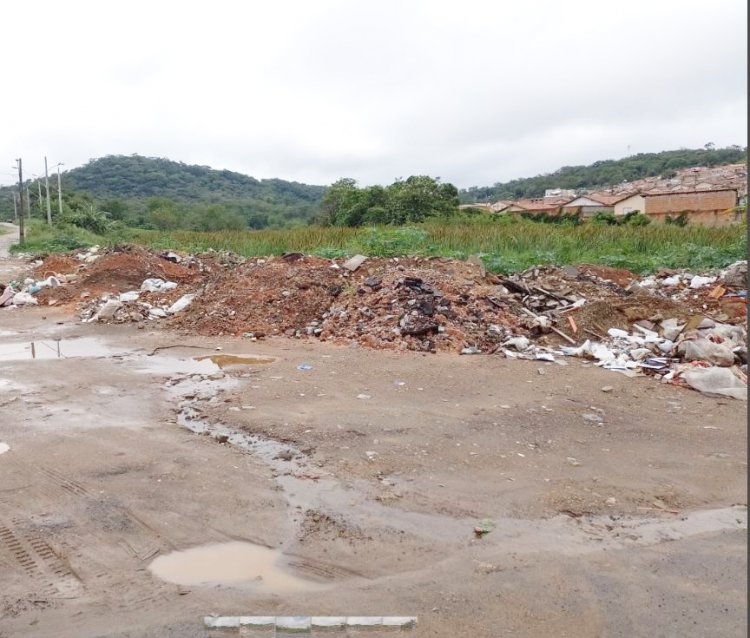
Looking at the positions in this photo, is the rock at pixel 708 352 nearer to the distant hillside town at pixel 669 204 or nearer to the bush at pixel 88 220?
the distant hillside town at pixel 669 204

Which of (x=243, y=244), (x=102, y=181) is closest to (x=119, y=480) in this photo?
(x=243, y=244)

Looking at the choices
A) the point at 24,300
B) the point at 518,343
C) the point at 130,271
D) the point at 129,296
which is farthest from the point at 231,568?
the point at 130,271

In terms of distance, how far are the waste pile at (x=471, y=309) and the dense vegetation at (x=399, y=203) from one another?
66.7 ft

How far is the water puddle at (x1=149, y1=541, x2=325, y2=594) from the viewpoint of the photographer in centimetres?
303

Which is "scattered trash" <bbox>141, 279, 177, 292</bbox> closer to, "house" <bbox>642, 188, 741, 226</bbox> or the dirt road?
the dirt road

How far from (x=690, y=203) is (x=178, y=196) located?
64.4 m

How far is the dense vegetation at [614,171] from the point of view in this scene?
75375 mm

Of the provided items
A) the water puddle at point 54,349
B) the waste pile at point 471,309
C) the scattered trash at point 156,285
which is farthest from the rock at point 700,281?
the scattered trash at point 156,285

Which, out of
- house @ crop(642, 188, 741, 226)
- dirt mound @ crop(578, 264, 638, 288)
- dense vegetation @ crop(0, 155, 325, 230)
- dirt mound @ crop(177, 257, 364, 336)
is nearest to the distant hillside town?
house @ crop(642, 188, 741, 226)

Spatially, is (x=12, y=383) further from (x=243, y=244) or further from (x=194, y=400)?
(x=243, y=244)

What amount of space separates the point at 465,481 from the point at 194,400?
3039 millimetres

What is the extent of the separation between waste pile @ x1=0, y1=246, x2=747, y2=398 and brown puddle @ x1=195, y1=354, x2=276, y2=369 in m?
1.26

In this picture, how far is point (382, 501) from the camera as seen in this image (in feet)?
12.8

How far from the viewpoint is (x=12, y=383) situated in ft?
22.3
